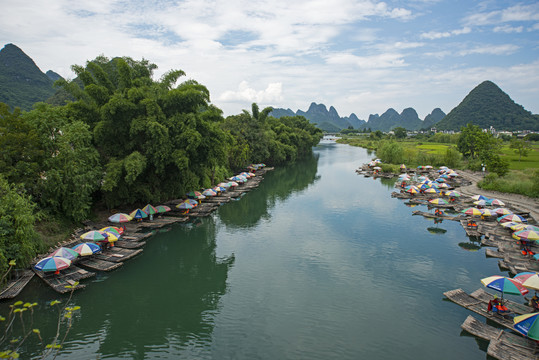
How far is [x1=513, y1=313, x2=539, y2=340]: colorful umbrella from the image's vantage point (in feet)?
35.6

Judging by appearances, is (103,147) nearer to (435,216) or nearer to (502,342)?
(502,342)

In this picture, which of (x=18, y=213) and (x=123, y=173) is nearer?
(x=18, y=213)

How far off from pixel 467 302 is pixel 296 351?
8.07 metres

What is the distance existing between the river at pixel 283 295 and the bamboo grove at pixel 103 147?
153 inches

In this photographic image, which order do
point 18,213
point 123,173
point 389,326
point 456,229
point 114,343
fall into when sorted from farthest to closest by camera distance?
point 456,229 → point 123,173 → point 18,213 → point 389,326 → point 114,343

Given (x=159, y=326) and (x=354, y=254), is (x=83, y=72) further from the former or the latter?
(x=354, y=254)

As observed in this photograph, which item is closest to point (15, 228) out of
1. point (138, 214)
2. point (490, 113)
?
point (138, 214)

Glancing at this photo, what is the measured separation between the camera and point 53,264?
15.0m

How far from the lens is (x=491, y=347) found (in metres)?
11.4

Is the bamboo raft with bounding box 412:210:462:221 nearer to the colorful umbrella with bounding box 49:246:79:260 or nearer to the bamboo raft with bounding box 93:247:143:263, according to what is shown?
the bamboo raft with bounding box 93:247:143:263

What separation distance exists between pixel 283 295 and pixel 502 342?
8516 millimetres

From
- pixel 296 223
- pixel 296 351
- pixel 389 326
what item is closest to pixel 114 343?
pixel 296 351

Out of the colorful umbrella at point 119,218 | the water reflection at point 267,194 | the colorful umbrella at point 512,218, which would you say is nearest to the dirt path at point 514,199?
the colorful umbrella at point 512,218

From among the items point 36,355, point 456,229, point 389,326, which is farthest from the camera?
point 456,229
